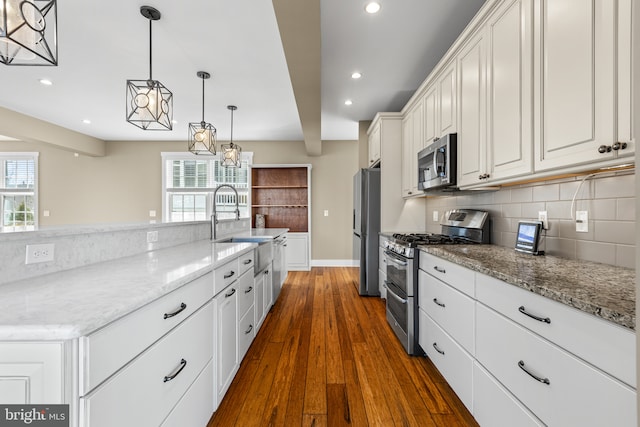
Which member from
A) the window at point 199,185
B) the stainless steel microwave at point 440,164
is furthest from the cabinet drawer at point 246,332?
the window at point 199,185

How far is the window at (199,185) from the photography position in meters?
6.24

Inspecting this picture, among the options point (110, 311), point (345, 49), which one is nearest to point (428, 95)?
point (345, 49)

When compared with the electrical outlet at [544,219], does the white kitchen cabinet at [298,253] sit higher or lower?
lower

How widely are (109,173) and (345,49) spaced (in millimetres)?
6006

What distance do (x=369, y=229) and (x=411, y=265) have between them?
1.64 m

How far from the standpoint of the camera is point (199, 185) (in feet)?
20.6

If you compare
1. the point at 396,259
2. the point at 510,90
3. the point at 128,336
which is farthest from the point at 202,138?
the point at 510,90

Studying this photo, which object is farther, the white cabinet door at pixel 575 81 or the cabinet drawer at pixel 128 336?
the white cabinet door at pixel 575 81

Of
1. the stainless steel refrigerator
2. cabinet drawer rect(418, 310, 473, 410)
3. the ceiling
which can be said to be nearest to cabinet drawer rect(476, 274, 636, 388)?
cabinet drawer rect(418, 310, 473, 410)

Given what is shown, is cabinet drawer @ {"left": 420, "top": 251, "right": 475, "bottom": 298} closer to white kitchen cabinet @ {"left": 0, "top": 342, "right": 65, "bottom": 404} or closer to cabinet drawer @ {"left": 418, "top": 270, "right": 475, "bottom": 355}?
cabinet drawer @ {"left": 418, "top": 270, "right": 475, "bottom": 355}

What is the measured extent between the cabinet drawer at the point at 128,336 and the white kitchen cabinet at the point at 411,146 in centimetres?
266

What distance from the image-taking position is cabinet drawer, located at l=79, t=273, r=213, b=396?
0.71 m

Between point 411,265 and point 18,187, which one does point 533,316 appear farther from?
point 18,187

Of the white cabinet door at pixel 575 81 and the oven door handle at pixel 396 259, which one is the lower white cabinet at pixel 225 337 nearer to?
the oven door handle at pixel 396 259
